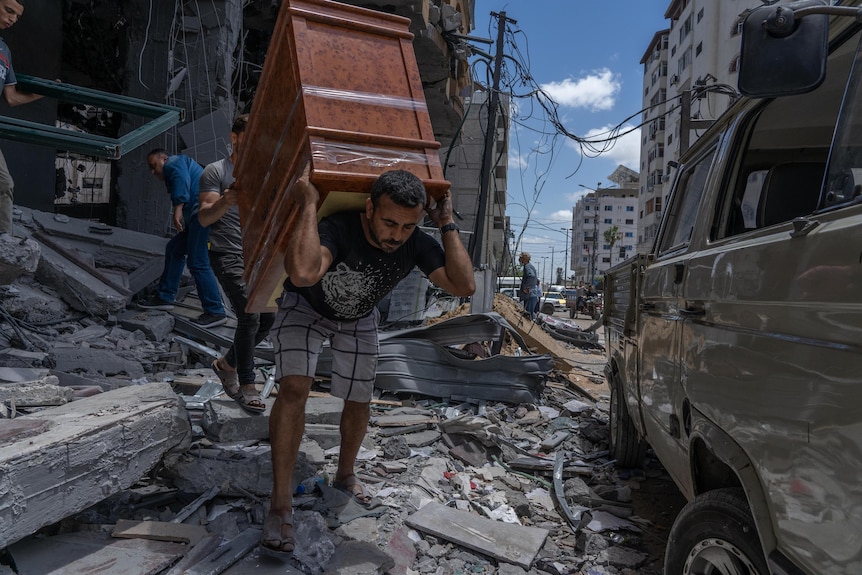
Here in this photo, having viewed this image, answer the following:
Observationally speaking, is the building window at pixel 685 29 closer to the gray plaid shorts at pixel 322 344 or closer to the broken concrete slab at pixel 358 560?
the gray plaid shorts at pixel 322 344

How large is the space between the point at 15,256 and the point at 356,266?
246 cm

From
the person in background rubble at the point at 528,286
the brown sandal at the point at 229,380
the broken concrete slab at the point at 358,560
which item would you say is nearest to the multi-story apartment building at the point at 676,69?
the person in background rubble at the point at 528,286

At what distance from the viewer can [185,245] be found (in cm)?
626

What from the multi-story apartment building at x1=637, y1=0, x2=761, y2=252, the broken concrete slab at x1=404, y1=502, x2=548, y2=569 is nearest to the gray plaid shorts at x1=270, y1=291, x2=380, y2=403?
the broken concrete slab at x1=404, y1=502, x2=548, y2=569

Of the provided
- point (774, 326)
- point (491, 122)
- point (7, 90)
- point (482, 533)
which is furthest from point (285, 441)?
point (491, 122)

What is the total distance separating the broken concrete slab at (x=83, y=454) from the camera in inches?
84.7

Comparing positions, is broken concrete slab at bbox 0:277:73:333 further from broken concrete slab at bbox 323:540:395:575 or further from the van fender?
the van fender

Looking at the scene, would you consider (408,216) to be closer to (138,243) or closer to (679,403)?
(679,403)

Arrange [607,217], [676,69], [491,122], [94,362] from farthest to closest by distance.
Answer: [607,217] < [676,69] < [491,122] < [94,362]

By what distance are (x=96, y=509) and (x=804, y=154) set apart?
11.2ft

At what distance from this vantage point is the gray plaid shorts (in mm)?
2875

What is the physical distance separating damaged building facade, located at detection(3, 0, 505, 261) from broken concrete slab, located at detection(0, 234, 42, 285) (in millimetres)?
3354

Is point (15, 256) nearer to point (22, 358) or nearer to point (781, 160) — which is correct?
point (22, 358)

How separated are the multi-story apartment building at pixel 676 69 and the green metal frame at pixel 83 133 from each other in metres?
31.8
